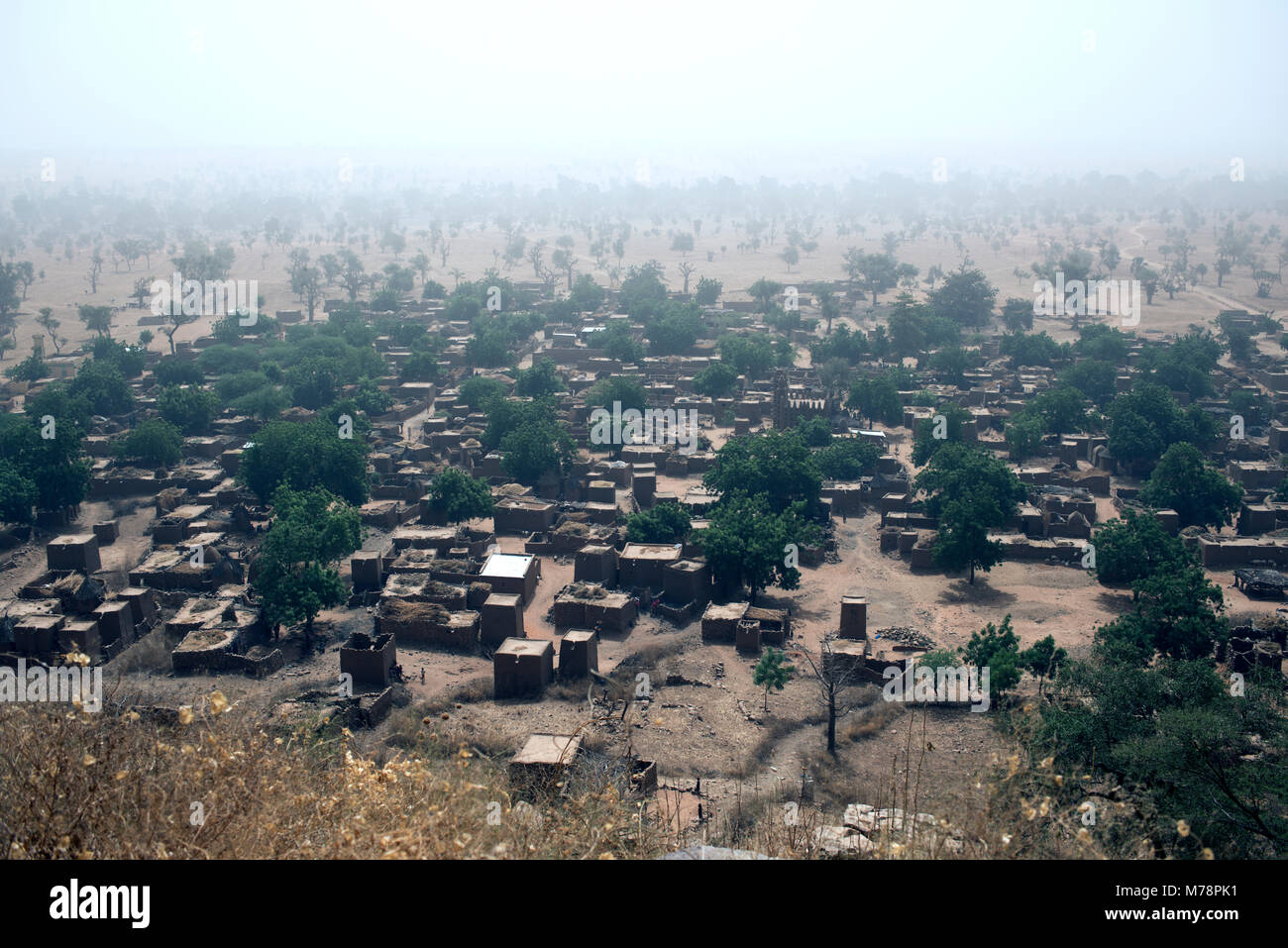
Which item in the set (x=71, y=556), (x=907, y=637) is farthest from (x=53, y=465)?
(x=907, y=637)

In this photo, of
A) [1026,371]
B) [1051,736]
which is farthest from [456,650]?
[1026,371]

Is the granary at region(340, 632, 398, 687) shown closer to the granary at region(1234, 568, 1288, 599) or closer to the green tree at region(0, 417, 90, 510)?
the green tree at region(0, 417, 90, 510)

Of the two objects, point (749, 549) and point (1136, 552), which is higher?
point (749, 549)

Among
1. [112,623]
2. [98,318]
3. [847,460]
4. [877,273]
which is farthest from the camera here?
Result: [877,273]

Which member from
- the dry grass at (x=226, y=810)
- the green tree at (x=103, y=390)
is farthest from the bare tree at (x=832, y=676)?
the green tree at (x=103, y=390)

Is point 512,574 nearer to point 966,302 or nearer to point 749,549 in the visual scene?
point 749,549

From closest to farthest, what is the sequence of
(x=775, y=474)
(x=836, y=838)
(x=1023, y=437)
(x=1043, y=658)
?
(x=836, y=838)
(x=1043, y=658)
(x=775, y=474)
(x=1023, y=437)
